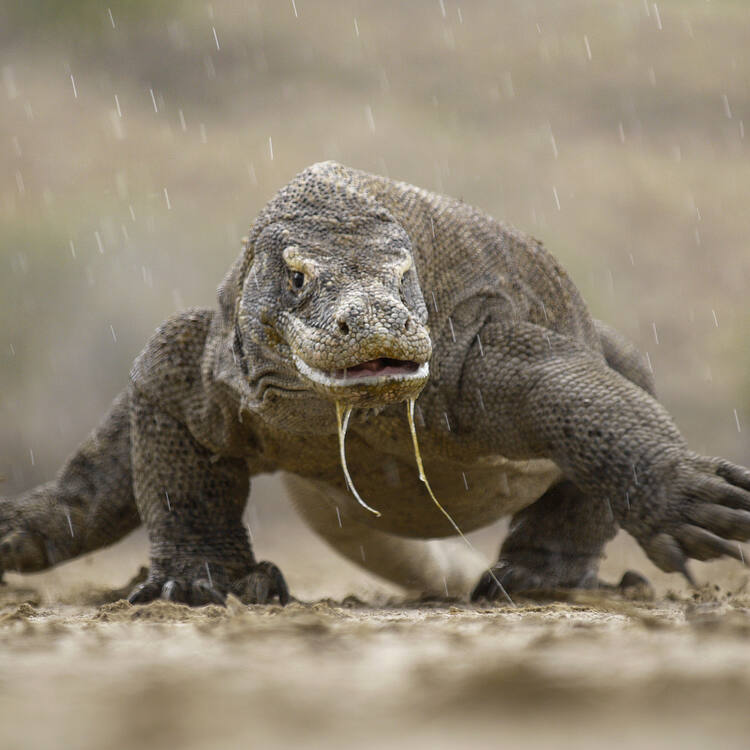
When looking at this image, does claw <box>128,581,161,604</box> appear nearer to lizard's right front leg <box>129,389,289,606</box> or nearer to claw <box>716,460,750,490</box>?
lizard's right front leg <box>129,389,289,606</box>

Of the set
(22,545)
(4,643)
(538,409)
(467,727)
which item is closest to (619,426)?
(538,409)

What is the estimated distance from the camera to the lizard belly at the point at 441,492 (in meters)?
4.25

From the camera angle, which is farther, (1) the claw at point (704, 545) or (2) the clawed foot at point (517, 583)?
(2) the clawed foot at point (517, 583)

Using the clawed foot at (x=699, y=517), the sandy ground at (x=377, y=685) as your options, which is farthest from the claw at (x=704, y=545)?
the sandy ground at (x=377, y=685)

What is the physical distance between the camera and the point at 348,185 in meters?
3.81

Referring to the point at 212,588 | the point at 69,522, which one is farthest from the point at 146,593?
the point at 69,522

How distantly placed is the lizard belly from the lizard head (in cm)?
85

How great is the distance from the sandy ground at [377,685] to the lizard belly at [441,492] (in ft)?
6.18

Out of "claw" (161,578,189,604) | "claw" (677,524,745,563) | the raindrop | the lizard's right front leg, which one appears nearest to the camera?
"claw" (677,524,745,563)

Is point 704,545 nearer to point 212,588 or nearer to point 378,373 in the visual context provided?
point 378,373

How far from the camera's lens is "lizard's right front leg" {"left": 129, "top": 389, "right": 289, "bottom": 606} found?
4.23 metres

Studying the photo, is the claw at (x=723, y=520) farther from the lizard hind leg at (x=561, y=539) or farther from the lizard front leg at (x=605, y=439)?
the lizard hind leg at (x=561, y=539)

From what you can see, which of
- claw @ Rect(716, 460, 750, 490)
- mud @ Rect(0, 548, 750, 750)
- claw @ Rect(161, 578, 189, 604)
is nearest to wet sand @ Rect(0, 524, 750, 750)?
mud @ Rect(0, 548, 750, 750)

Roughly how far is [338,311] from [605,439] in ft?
3.43
